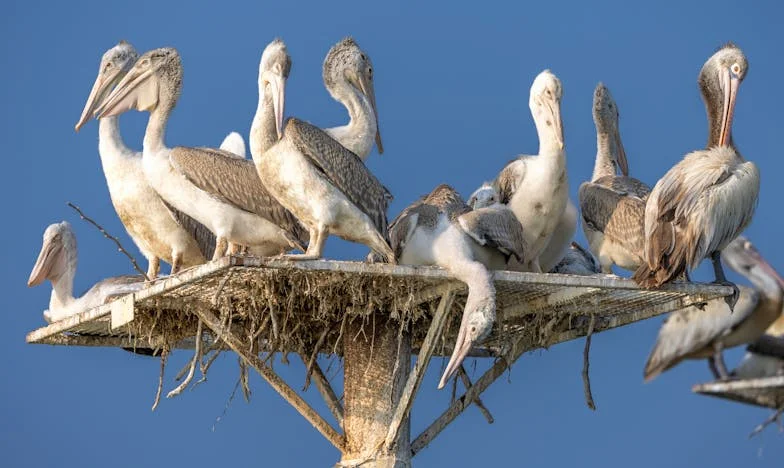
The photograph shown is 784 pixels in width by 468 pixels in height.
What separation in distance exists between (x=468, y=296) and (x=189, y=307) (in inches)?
88.8

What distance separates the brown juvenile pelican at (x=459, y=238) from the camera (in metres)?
13.9

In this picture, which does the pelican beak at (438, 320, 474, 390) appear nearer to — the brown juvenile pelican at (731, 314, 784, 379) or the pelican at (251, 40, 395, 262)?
the pelican at (251, 40, 395, 262)

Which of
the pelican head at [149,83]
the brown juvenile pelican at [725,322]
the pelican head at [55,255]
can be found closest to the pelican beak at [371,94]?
the pelican head at [149,83]

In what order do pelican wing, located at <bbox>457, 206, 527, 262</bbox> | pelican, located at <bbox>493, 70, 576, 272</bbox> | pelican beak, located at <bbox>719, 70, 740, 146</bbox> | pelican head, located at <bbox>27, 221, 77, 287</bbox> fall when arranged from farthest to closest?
pelican head, located at <bbox>27, 221, 77, 287</bbox>, pelican beak, located at <bbox>719, 70, 740, 146</bbox>, pelican, located at <bbox>493, 70, 576, 272</bbox>, pelican wing, located at <bbox>457, 206, 527, 262</bbox>

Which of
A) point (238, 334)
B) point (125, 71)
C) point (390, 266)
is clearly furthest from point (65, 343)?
point (390, 266)

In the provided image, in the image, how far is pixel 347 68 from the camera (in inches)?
654

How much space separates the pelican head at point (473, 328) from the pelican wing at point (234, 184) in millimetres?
2129

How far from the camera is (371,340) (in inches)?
591

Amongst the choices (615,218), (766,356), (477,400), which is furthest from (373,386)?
(766,356)

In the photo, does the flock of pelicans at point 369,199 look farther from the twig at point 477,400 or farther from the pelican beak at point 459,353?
the twig at point 477,400

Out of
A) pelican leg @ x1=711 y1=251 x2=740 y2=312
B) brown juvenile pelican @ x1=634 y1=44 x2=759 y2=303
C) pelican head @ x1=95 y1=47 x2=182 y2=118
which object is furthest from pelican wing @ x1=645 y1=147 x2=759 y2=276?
pelican head @ x1=95 y1=47 x2=182 y2=118

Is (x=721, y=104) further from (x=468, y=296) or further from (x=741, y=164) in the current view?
(x=468, y=296)

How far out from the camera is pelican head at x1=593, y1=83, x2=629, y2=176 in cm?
1755

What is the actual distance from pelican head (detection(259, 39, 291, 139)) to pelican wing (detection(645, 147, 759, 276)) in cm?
296
